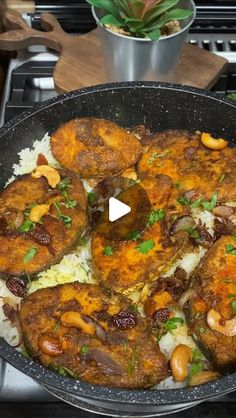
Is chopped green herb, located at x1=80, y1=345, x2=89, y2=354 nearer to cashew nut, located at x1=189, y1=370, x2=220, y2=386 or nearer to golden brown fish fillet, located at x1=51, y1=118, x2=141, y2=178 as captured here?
cashew nut, located at x1=189, y1=370, x2=220, y2=386

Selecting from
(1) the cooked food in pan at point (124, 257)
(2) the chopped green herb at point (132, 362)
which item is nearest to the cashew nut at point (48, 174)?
(1) the cooked food in pan at point (124, 257)

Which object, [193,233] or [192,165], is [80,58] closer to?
[192,165]

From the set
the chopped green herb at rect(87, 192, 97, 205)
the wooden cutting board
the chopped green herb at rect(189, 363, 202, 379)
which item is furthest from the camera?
the wooden cutting board

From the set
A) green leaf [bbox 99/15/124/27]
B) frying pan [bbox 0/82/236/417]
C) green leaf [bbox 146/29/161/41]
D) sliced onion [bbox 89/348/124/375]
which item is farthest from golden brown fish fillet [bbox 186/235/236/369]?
green leaf [bbox 99/15/124/27]

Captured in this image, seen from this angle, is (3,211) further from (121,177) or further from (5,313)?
(121,177)

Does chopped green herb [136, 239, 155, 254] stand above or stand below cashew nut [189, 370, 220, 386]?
above

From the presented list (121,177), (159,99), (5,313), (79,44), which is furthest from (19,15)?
(5,313)
